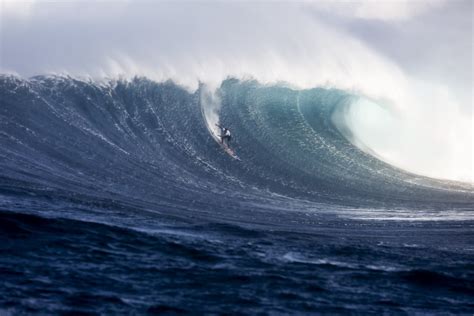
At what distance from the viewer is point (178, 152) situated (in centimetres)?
1789

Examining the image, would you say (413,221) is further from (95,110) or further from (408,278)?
(95,110)

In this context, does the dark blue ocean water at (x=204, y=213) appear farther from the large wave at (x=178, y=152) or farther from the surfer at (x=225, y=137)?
the surfer at (x=225, y=137)

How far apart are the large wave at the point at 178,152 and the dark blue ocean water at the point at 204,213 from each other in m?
0.06

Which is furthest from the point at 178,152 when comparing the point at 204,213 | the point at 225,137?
the point at 204,213

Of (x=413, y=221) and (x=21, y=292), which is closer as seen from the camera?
(x=21, y=292)

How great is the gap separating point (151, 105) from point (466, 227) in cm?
985

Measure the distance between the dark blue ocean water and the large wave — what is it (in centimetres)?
A: 6

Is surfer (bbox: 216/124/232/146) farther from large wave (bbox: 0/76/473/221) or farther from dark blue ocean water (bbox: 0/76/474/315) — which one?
dark blue ocean water (bbox: 0/76/474/315)

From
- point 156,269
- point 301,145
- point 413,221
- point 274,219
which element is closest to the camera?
point 156,269

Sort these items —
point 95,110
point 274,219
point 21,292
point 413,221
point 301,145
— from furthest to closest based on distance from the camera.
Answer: point 301,145 < point 95,110 < point 413,221 < point 274,219 < point 21,292

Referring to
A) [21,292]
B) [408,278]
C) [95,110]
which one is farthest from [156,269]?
[95,110]

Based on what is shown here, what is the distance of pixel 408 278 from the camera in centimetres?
1005

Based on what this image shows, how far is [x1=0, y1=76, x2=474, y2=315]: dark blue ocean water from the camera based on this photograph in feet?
29.2

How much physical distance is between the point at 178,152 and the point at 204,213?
4.77 m
